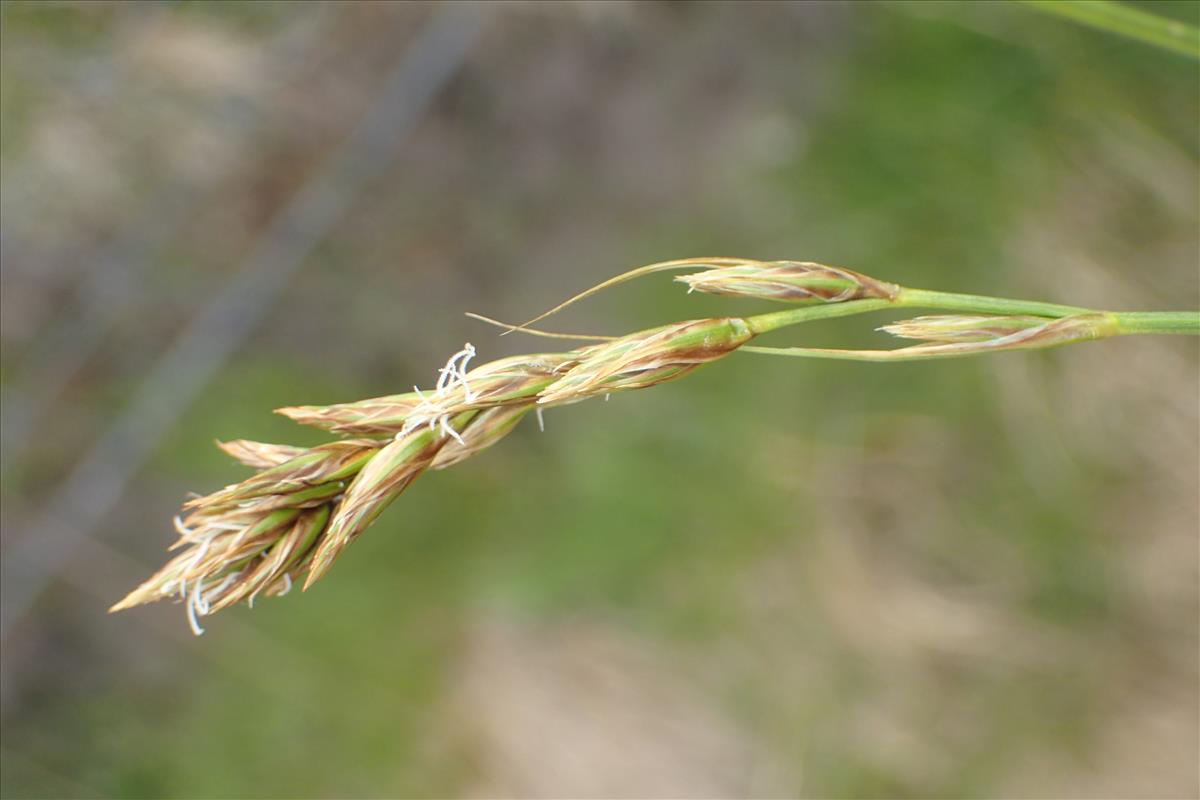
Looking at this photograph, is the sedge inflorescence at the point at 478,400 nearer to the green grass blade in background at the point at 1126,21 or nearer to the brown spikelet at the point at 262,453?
the brown spikelet at the point at 262,453

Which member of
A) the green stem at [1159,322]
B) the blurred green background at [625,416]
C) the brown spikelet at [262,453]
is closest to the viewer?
the green stem at [1159,322]

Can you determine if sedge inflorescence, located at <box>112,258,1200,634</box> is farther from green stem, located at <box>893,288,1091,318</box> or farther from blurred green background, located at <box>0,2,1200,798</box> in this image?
blurred green background, located at <box>0,2,1200,798</box>

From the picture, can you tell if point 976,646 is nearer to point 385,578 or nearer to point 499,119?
point 385,578

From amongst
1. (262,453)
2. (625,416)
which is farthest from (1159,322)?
(625,416)

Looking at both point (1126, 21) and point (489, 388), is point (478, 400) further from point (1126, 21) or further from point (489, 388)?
point (1126, 21)

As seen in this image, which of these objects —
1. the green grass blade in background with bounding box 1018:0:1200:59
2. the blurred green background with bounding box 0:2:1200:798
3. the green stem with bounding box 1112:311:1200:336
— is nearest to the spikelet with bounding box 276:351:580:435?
the green stem with bounding box 1112:311:1200:336

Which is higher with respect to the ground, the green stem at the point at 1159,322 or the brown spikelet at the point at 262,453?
the green stem at the point at 1159,322

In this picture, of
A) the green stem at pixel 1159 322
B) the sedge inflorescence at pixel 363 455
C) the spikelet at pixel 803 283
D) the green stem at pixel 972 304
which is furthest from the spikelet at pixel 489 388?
the green stem at pixel 1159 322
